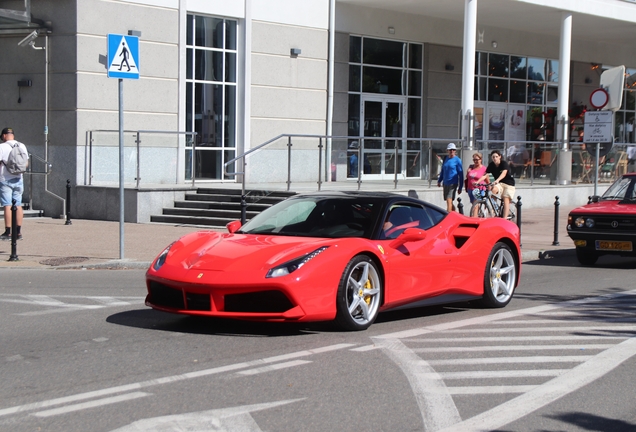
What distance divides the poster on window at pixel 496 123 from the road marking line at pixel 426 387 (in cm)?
2572

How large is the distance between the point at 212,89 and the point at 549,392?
18.8 m

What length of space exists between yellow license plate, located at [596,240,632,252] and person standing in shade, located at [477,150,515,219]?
483 cm

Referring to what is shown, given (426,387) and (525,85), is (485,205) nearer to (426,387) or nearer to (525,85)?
(426,387)

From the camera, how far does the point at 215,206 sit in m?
20.0

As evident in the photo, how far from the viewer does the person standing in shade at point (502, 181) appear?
18.8 meters

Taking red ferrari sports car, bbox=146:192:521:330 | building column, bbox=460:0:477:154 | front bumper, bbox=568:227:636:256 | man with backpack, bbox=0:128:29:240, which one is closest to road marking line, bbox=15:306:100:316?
red ferrari sports car, bbox=146:192:521:330

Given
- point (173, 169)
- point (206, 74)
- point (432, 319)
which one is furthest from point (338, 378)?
point (206, 74)

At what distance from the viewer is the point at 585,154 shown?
89.2 feet

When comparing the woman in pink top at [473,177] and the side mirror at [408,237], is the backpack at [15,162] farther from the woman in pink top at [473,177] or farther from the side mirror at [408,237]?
the side mirror at [408,237]

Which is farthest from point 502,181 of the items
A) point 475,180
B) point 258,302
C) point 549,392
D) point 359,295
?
point 549,392

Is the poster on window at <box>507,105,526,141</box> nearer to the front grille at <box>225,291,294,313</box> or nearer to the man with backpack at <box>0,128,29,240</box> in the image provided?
the man with backpack at <box>0,128,29,240</box>

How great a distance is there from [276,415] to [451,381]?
1491 millimetres

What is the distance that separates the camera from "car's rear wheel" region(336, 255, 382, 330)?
7.66 m

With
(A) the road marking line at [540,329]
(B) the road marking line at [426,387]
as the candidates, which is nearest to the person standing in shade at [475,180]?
(A) the road marking line at [540,329]
